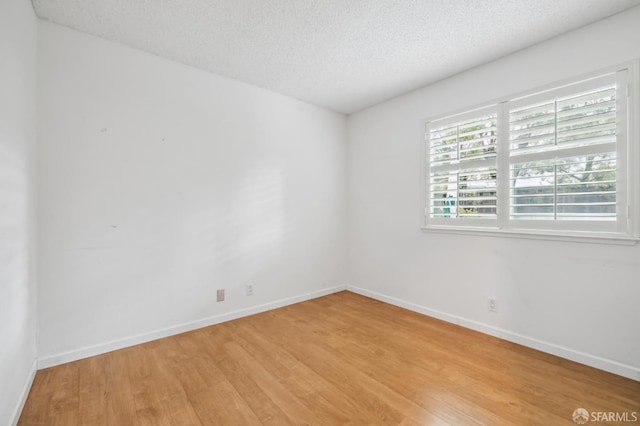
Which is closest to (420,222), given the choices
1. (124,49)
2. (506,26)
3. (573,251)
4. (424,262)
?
(424,262)

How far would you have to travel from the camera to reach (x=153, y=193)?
2604 millimetres

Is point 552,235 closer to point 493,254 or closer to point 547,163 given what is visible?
point 493,254

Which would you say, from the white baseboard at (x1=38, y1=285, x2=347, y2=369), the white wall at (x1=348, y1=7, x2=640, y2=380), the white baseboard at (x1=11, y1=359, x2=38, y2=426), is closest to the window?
the white wall at (x1=348, y1=7, x2=640, y2=380)

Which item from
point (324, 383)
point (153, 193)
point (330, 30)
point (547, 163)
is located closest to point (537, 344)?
point (547, 163)

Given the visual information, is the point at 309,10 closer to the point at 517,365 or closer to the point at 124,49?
the point at 124,49

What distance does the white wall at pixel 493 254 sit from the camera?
2.07m

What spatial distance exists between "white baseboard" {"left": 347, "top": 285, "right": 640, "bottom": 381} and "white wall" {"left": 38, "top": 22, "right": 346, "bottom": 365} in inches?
60.4

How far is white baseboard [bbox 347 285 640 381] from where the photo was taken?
2020 mm

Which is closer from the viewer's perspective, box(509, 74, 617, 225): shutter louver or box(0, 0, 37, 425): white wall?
box(0, 0, 37, 425): white wall

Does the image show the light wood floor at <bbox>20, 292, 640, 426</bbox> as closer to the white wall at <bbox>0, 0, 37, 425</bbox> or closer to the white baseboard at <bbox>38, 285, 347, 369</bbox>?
the white baseboard at <bbox>38, 285, 347, 369</bbox>

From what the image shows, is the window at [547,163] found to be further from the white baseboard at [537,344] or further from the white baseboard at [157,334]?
the white baseboard at [157,334]

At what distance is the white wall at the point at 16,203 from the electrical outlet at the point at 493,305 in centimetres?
343

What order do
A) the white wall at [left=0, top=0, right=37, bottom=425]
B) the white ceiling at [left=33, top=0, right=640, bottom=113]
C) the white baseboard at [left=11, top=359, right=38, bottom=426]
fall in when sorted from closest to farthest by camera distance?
1. the white wall at [left=0, top=0, right=37, bottom=425]
2. the white baseboard at [left=11, top=359, right=38, bottom=426]
3. the white ceiling at [left=33, top=0, right=640, bottom=113]

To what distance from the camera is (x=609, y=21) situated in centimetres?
208
